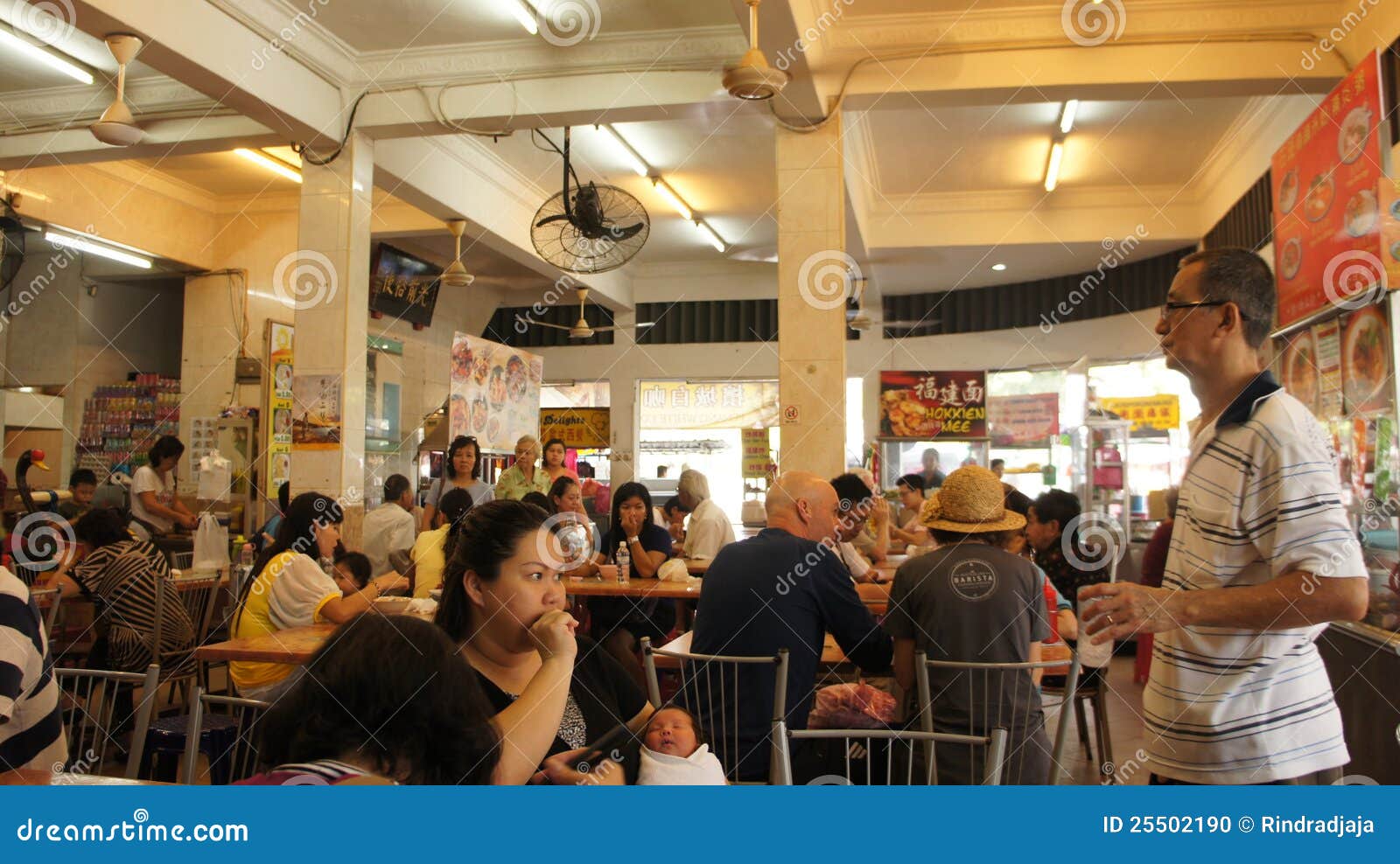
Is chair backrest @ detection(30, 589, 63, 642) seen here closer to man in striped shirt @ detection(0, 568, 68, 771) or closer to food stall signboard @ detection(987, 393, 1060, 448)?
man in striped shirt @ detection(0, 568, 68, 771)

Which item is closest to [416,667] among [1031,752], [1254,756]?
[1254,756]

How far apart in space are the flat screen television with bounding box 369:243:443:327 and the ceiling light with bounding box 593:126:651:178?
2.76 m

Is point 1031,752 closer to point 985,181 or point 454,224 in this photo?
point 454,224

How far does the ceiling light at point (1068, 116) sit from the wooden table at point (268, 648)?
20.1 feet

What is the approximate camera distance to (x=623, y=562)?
5191mm

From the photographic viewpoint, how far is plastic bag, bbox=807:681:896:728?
2824 millimetres

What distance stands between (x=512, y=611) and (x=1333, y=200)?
4.81 meters

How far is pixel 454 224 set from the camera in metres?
8.24

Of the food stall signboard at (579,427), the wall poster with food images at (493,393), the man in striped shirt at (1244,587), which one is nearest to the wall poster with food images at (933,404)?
the food stall signboard at (579,427)

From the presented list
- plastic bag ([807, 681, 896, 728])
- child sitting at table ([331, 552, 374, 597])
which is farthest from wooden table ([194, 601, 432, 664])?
plastic bag ([807, 681, 896, 728])

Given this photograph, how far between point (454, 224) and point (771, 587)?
6.36 metres

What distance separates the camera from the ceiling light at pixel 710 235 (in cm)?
1034

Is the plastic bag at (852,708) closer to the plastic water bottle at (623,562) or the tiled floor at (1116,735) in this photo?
the tiled floor at (1116,735)

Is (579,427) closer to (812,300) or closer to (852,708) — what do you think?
(812,300)
